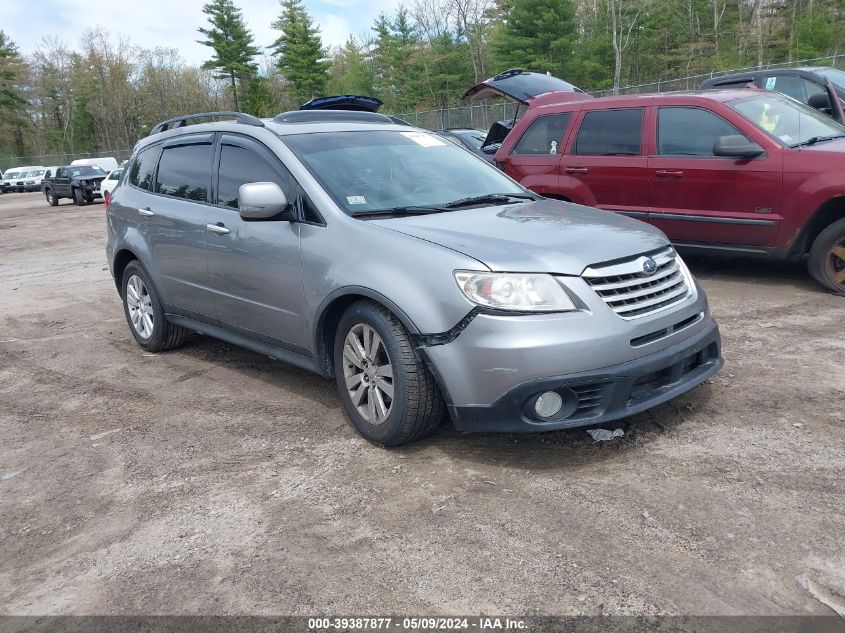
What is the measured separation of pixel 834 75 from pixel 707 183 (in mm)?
4776

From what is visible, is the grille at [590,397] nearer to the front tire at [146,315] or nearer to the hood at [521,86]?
the front tire at [146,315]

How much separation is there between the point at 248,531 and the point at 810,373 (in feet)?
11.4

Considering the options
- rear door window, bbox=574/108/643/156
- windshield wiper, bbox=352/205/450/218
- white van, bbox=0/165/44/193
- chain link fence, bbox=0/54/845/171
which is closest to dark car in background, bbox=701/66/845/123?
rear door window, bbox=574/108/643/156

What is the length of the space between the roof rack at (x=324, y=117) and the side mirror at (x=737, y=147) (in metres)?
3.12

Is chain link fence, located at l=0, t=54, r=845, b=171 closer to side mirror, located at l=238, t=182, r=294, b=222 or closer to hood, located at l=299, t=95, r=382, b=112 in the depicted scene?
hood, located at l=299, t=95, r=382, b=112

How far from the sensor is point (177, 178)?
550 cm

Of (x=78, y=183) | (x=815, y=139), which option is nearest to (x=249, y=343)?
(x=815, y=139)

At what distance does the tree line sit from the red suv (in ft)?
110

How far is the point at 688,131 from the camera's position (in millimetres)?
7090

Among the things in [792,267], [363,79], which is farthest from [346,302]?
[363,79]

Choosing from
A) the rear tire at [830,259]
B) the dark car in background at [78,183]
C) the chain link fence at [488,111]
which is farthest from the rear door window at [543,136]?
the dark car in background at [78,183]

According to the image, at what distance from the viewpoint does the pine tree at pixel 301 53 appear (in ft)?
198

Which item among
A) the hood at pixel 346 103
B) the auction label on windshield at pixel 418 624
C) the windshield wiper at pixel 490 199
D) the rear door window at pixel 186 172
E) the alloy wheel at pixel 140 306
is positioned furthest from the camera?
the hood at pixel 346 103

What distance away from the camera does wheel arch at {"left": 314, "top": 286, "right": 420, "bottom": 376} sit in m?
3.64
